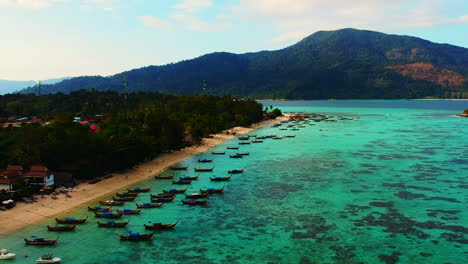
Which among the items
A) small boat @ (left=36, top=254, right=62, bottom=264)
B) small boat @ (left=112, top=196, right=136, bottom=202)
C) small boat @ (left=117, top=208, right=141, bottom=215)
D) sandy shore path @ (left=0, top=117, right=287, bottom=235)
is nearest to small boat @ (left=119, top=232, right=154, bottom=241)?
small boat @ (left=36, top=254, right=62, bottom=264)

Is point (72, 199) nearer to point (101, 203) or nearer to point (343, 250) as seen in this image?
point (101, 203)

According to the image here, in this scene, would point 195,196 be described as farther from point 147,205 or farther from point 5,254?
point 5,254

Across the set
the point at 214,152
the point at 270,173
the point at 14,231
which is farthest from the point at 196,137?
the point at 14,231

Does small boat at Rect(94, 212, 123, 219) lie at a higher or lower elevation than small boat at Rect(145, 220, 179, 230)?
higher

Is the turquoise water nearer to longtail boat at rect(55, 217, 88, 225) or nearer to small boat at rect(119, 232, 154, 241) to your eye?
small boat at rect(119, 232, 154, 241)

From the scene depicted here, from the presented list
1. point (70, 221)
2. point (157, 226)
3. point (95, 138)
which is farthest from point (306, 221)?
point (95, 138)
